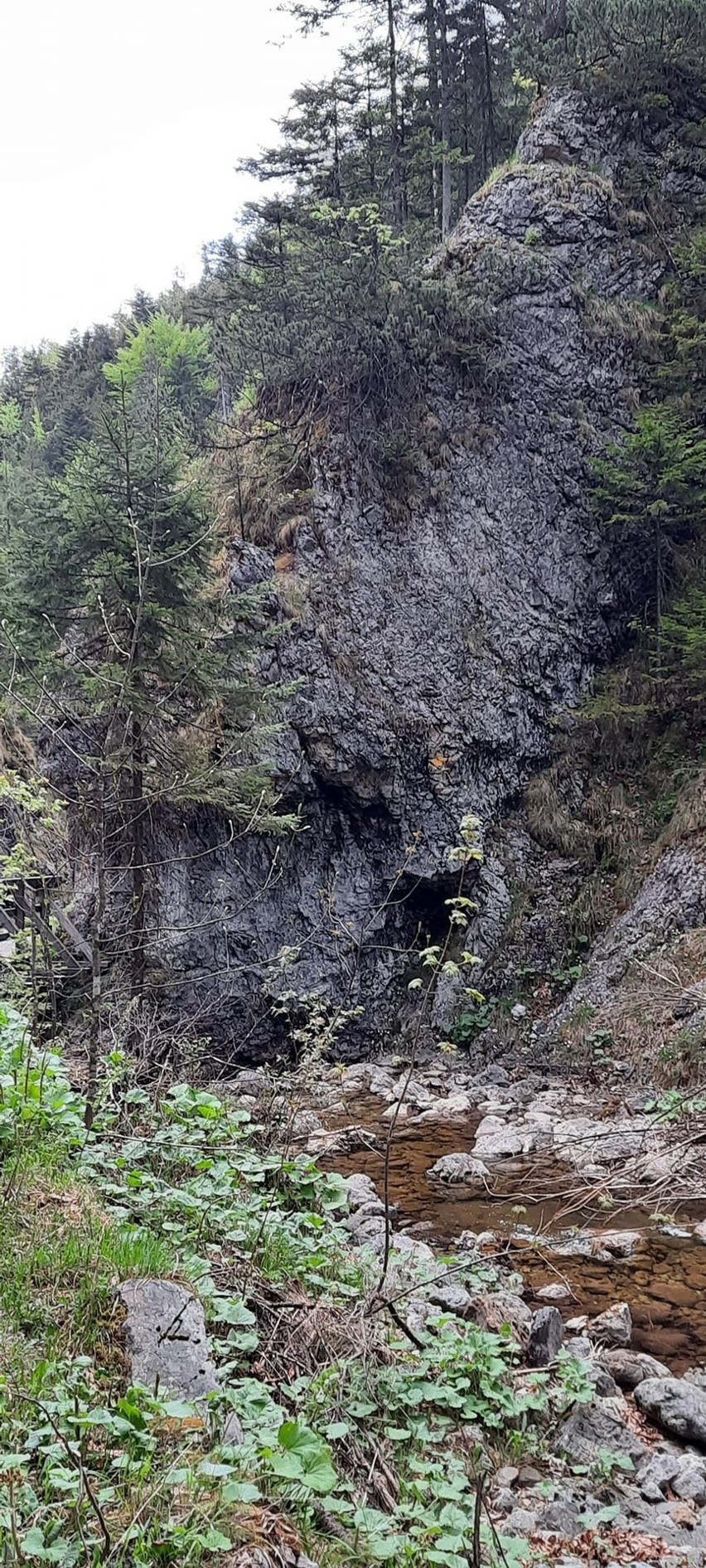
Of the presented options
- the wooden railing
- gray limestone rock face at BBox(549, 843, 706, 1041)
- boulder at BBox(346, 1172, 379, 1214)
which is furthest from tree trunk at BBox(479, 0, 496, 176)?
boulder at BBox(346, 1172, 379, 1214)

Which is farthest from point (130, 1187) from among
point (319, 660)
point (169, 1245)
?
point (319, 660)

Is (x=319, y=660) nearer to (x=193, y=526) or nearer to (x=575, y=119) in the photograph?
(x=193, y=526)

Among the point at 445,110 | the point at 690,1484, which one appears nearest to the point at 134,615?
the point at 690,1484

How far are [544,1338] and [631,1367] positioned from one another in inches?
19.4

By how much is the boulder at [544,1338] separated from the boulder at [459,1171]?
2831mm

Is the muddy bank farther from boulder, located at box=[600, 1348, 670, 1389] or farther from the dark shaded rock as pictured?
the dark shaded rock

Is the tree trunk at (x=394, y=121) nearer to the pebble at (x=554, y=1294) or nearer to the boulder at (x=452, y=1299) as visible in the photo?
the pebble at (x=554, y=1294)

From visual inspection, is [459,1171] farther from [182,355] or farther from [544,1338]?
[182,355]

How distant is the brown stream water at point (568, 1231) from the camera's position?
4746 millimetres

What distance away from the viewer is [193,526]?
8969 mm

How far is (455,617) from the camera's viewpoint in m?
13.9

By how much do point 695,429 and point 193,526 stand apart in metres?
7.90

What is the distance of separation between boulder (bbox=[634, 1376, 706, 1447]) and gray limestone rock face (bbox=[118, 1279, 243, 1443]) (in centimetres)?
221

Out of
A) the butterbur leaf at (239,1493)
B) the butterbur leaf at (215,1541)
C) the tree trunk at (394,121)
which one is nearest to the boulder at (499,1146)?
the butterbur leaf at (239,1493)
